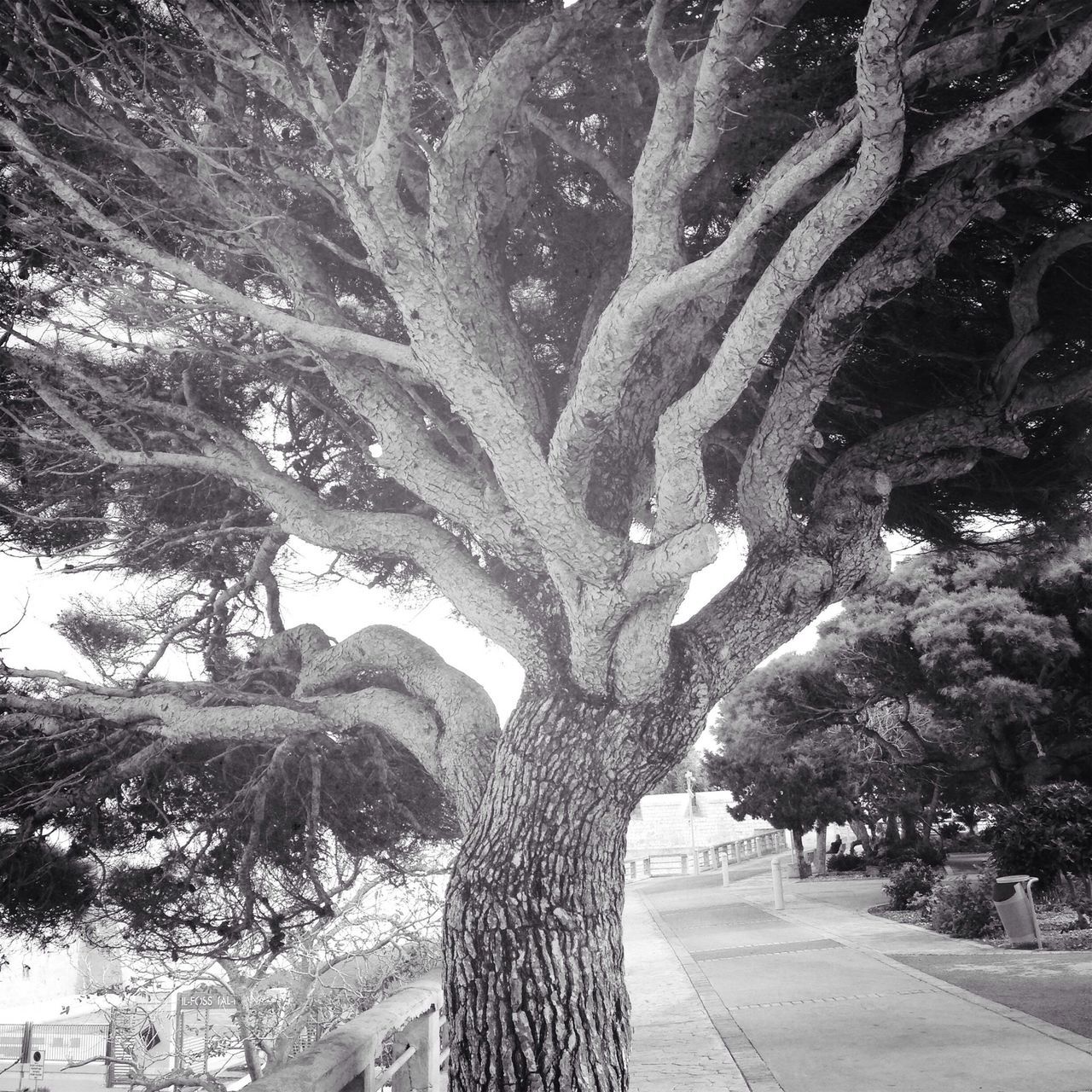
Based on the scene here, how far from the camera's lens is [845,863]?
2350 centimetres

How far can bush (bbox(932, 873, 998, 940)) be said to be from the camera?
34.5 ft

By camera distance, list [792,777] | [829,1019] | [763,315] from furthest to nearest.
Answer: [792,777]
[829,1019]
[763,315]

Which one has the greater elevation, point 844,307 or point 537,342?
point 537,342

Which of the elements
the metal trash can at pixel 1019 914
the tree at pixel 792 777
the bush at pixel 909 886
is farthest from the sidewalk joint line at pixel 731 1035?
the tree at pixel 792 777

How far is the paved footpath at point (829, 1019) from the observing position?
528 cm

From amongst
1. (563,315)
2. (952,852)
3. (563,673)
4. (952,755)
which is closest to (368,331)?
(563,315)

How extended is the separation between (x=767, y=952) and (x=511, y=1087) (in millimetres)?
7837

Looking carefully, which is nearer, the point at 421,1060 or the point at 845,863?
the point at 421,1060

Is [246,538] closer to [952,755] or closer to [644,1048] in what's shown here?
[644,1048]

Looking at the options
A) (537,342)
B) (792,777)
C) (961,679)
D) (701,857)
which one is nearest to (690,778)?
(701,857)

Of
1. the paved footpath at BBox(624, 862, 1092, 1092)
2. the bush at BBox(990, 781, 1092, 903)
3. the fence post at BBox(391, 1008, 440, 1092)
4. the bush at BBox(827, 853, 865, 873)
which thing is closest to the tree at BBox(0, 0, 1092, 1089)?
the fence post at BBox(391, 1008, 440, 1092)

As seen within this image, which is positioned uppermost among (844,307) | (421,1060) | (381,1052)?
(844,307)

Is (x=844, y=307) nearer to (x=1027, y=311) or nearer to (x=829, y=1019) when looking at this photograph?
(x=1027, y=311)

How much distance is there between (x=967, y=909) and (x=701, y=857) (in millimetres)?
21411
